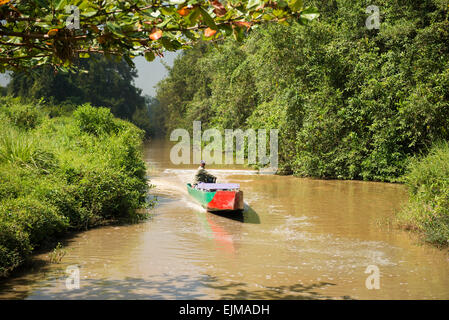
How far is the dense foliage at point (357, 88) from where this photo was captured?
18078 millimetres

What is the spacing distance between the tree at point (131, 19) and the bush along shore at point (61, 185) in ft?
14.1

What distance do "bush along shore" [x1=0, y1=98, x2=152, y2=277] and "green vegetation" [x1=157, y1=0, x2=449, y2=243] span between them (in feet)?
29.5

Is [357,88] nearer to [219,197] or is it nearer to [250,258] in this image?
[219,197]

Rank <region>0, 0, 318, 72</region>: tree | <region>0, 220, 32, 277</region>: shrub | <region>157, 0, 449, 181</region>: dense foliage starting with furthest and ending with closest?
<region>157, 0, 449, 181</region>: dense foliage → <region>0, 220, 32, 277</region>: shrub → <region>0, 0, 318, 72</region>: tree

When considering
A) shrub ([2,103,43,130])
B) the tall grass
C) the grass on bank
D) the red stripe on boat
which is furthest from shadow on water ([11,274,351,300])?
shrub ([2,103,43,130])

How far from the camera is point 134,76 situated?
79.1 metres

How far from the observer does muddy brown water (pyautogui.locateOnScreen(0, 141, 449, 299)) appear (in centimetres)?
719

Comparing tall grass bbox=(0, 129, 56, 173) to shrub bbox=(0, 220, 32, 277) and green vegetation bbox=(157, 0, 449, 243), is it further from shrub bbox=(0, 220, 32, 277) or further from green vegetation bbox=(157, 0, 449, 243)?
green vegetation bbox=(157, 0, 449, 243)

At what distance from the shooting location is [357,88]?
20641 millimetres

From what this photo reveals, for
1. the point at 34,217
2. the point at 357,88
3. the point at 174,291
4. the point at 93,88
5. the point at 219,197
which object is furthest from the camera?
the point at 93,88

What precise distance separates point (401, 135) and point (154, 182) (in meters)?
10.8

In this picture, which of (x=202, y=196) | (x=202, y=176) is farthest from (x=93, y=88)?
(x=202, y=196)

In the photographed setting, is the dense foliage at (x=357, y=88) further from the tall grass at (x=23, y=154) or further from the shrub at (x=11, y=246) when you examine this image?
A: the shrub at (x=11, y=246)

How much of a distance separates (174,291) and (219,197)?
637cm
